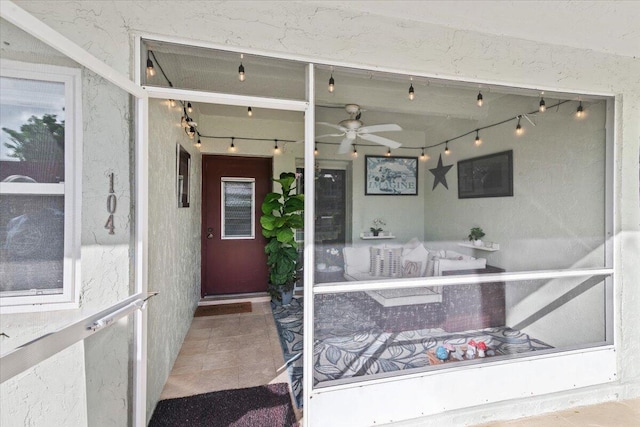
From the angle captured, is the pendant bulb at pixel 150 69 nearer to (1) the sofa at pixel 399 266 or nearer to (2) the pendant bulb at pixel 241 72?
(2) the pendant bulb at pixel 241 72

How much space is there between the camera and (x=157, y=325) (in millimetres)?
2020

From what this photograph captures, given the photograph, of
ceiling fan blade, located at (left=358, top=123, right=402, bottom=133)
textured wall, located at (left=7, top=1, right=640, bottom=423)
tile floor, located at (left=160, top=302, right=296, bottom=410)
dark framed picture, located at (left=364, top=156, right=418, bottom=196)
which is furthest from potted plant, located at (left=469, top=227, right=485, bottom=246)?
tile floor, located at (left=160, top=302, right=296, bottom=410)

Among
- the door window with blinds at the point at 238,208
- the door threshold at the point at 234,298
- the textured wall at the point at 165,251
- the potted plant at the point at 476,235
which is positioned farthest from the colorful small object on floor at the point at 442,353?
the door window with blinds at the point at 238,208

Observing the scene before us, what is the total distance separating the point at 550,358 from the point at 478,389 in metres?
0.62

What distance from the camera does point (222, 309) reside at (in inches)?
154

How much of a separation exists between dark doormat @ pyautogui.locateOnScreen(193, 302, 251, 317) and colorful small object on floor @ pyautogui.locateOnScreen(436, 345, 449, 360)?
8.24ft

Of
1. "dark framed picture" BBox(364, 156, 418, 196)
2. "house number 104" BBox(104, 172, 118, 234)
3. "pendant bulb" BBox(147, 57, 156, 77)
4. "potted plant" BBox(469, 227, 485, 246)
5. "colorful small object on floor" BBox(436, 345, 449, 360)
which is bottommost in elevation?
"colorful small object on floor" BBox(436, 345, 449, 360)

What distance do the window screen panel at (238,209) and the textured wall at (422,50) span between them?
238 centimetres

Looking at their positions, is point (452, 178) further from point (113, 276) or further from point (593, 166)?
point (113, 276)

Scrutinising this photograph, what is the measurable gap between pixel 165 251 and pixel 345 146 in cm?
154

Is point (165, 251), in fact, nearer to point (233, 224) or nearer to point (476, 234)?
point (233, 224)

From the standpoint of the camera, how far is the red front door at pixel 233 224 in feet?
14.4

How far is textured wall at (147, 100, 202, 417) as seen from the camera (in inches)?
75.3

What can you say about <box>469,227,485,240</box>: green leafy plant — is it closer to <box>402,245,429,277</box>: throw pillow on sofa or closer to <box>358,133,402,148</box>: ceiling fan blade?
<box>402,245,429,277</box>: throw pillow on sofa
